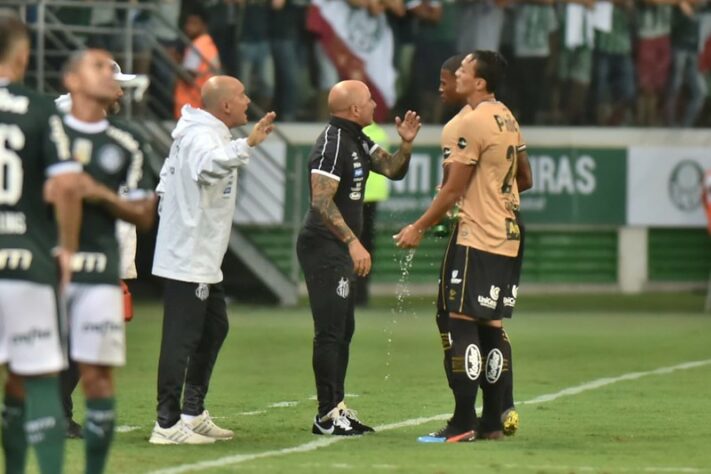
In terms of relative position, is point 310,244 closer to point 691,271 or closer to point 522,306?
point 522,306

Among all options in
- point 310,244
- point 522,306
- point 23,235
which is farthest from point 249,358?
point 23,235

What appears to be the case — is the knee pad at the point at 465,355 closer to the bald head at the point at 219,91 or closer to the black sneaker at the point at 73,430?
the bald head at the point at 219,91

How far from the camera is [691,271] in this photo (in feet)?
85.0

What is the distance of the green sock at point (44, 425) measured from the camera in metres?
8.01

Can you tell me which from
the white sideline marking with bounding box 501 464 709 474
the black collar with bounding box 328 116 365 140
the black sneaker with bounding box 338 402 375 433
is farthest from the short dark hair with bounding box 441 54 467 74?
the white sideline marking with bounding box 501 464 709 474

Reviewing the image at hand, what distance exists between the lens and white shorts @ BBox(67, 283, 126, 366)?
828 cm

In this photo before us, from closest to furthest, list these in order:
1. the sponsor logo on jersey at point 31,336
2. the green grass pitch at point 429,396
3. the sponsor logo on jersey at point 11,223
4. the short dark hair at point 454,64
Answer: the sponsor logo on jersey at point 31,336, the sponsor logo on jersey at point 11,223, the green grass pitch at point 429,396, the short dark hair at point 454,64

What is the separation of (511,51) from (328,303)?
14.4m

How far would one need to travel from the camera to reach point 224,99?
11.2 metres

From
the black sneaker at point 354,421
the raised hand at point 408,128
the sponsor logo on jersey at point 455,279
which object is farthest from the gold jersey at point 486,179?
the black sneaker at point 354,421

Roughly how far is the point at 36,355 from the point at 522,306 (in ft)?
52.7

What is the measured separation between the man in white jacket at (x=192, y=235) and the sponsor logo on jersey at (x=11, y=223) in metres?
2.77

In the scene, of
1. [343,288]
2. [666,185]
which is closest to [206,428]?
[343,288]

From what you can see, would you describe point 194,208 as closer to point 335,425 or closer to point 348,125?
point 348,125
